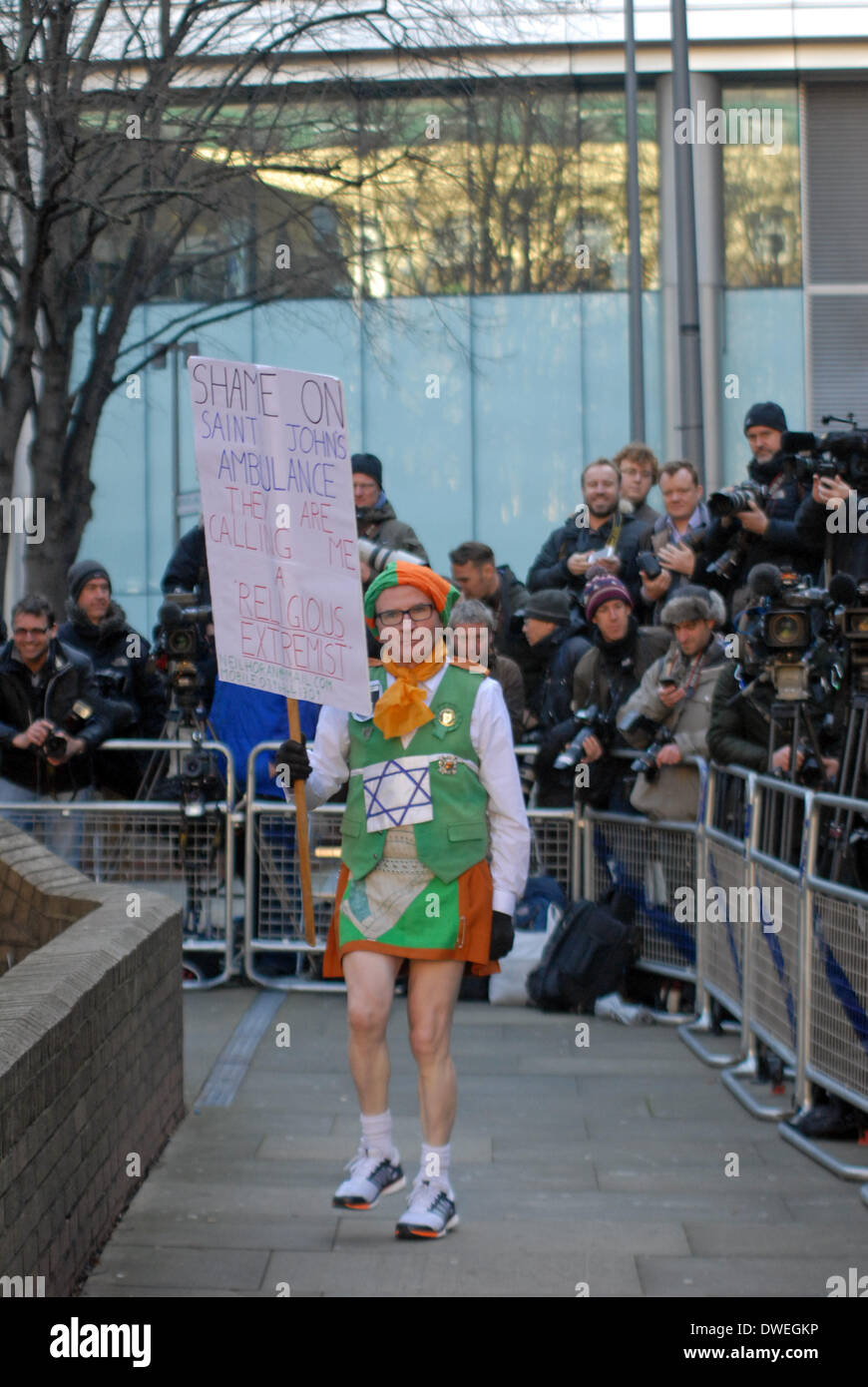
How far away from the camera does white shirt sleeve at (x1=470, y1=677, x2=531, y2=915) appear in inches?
222

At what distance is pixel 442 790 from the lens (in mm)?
5574

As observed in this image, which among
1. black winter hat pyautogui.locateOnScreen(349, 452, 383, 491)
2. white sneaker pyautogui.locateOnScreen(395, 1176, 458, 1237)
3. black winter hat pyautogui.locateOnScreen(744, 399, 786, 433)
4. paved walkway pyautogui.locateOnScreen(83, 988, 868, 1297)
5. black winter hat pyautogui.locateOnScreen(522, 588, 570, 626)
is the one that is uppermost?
black winter hat pyautogui.locateOnScreen(744, 399, 786, 433)

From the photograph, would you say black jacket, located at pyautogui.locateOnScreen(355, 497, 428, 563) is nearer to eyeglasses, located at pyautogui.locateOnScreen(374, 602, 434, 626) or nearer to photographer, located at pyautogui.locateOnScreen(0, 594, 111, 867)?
photographer, located at pyautogui.locateOnScreen(0, 594, 111, 867)

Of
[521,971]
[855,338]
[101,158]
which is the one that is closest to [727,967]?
[521,971]

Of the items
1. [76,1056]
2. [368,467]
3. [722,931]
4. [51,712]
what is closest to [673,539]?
[368,467]

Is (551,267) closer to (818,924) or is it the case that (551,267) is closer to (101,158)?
(101,158)

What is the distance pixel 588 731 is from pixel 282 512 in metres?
4.20

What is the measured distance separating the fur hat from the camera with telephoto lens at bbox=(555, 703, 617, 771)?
0.73m

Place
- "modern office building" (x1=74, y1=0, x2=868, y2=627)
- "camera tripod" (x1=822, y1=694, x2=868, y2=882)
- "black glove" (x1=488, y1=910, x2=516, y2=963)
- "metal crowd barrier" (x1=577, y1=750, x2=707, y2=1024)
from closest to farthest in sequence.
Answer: "black glove" (x1=488, y1=910, x2=516, y2=963), "camera tripod" (x1=822, y1=694, x2=868, y2=882), "metal crowd barrier" (x1=577, y1=750, x2=707, y2=1024), "modern office building" (x1=74, y1=0, x2=868, y2=627)

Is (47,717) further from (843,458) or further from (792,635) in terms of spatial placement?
(843,458)

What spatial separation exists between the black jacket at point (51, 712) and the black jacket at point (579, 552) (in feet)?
9.01

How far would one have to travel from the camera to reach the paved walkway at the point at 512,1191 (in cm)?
514

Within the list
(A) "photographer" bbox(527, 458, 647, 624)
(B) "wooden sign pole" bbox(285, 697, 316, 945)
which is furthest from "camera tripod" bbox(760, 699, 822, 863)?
(B) "wooden sign pole" bbox(285, 697, 316, 945)
